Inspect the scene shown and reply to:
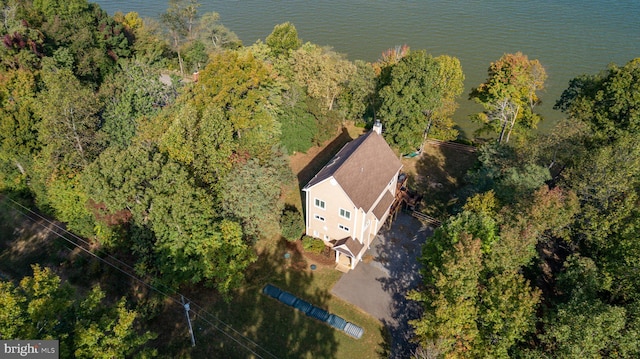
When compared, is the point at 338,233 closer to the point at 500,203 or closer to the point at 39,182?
the point at 500,203

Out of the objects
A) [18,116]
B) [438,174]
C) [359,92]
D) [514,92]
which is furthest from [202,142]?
[514,92]

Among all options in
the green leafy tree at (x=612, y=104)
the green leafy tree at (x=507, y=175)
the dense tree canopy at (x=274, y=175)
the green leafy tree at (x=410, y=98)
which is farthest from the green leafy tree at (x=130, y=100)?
the green leafy tree at (x=612, y=104)

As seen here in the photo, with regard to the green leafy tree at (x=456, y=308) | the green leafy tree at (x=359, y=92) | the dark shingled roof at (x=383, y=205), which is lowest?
the green leafy tree at (x=456, y=308)

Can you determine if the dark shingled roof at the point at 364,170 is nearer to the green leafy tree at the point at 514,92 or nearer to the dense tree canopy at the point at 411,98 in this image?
the dense tree canopy at the point at 411,98

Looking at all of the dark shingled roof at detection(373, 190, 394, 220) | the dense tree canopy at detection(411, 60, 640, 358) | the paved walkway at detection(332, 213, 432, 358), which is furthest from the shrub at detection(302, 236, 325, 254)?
the dense tree canopy at detection(411, 60, 640, 358)

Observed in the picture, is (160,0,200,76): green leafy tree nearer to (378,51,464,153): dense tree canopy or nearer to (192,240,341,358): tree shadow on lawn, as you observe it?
(378,51,464,153): dense tree canopy

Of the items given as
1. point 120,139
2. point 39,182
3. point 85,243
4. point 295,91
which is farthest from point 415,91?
point 39,182

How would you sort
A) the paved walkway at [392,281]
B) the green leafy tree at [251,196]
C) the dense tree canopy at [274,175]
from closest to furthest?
the dense tree canopy at [274,175], the paved walkway at [392,281], the green leafy tree at [251,196]
